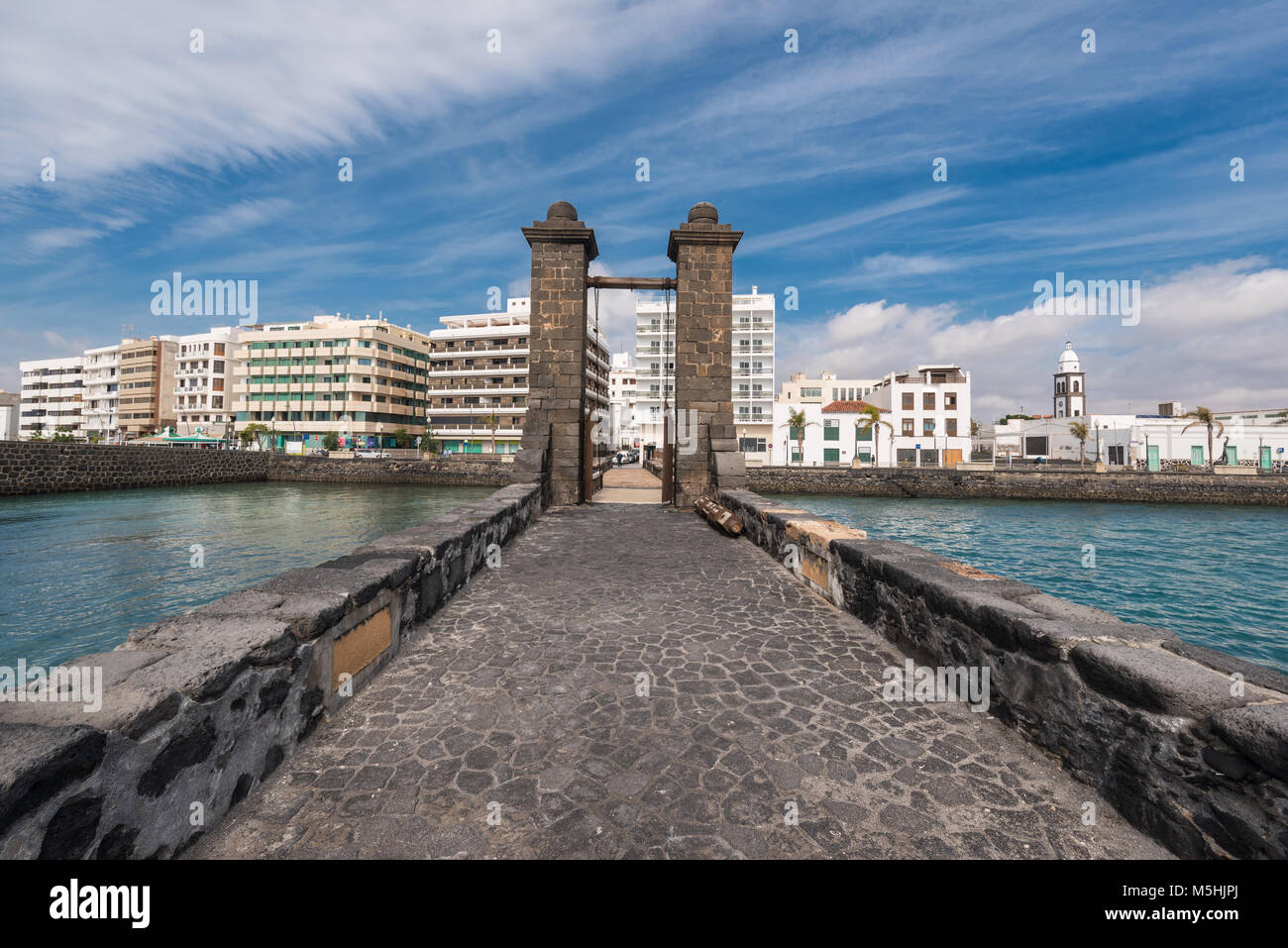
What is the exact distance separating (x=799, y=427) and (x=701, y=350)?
143ft

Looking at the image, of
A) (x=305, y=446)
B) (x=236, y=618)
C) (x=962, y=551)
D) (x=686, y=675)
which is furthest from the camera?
(x=305, y=446)

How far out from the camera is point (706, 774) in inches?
107

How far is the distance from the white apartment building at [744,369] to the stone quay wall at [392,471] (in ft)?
59.0

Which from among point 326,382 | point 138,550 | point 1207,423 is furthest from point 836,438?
point 326,382

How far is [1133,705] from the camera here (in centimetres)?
239

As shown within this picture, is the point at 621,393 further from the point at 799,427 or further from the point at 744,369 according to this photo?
the point at 799,427

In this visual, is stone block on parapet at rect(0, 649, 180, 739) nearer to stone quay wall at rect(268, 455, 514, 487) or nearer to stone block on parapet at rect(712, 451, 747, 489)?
stone block on parapet at rect(712, 451, 747, 489)

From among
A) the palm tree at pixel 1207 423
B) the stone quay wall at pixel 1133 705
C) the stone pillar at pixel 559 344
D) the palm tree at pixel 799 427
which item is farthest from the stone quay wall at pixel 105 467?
the palm tree at pixel 1207 423

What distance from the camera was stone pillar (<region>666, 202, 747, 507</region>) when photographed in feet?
41.3

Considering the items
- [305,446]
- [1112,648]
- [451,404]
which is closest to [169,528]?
[1112,648]

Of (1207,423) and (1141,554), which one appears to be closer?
(1141,554)

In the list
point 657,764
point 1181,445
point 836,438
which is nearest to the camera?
point 657,764
